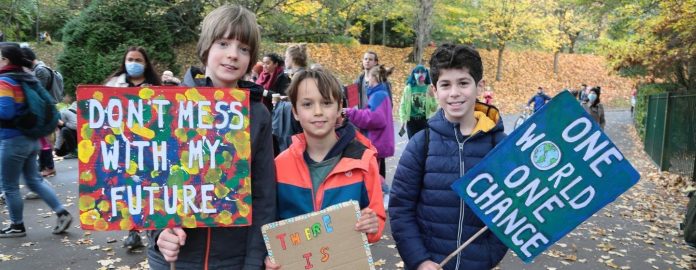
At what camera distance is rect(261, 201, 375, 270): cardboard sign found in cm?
215

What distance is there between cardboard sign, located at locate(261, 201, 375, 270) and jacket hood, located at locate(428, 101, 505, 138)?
69cm

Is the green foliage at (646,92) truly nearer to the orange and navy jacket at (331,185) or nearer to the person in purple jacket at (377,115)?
the person in purple jacket at (377,115)

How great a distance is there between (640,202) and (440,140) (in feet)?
26.1

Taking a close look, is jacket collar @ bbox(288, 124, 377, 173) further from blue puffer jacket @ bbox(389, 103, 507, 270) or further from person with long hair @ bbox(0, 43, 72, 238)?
person with long hair @ bbox(0, 43, 72, 238)

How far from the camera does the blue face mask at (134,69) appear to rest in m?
4.99

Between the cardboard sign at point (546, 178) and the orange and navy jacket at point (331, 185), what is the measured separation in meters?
0.42

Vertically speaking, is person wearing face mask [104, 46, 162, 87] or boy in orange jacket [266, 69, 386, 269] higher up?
person wearing face mask [104, 46, 162, 87]

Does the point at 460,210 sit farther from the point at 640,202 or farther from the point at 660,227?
the point at 640,202

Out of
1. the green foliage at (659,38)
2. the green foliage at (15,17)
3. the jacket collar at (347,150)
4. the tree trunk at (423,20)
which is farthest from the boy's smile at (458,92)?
the green foliage at (15,17)

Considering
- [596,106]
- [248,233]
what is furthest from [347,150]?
[596,106]

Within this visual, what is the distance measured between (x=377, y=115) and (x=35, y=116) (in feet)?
12.6

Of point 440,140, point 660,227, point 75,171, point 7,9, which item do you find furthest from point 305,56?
point 7,9

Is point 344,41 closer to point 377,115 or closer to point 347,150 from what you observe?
point 377,115

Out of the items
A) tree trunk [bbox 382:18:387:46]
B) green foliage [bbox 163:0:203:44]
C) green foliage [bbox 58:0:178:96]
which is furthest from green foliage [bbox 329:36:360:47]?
green foliage [bbox 58:0:178:96]
